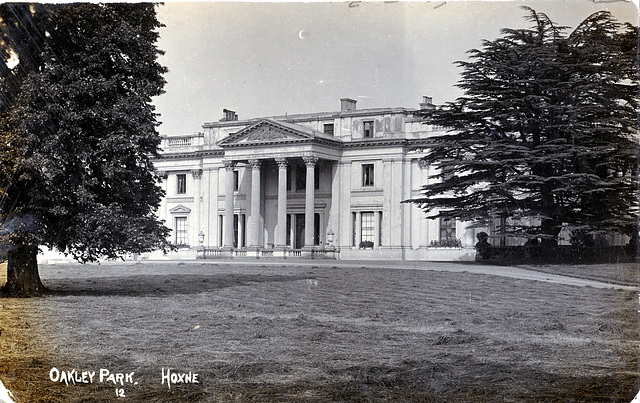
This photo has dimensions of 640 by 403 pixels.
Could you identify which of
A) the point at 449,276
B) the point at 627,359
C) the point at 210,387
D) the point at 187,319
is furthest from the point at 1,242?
the point at 627,359

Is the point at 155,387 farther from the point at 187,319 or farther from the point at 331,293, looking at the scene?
the point at 331,293

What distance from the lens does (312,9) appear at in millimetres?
9797

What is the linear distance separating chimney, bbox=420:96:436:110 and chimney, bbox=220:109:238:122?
3292 mm

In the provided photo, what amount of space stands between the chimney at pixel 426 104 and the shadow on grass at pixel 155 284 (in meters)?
4.19

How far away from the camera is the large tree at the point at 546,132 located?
34.5ft

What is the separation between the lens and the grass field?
25.4 feet

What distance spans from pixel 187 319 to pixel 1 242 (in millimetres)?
3766

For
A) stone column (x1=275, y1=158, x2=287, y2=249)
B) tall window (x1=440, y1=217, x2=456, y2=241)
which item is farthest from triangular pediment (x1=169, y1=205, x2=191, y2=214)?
tall window (x1=440, y1=217, x2=456, y2=241)

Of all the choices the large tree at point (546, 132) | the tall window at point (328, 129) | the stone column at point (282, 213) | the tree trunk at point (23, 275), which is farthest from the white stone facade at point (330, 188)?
the tree trunk at point (23, 275)

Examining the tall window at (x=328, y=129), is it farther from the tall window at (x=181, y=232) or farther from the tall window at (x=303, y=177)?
the tall window at (x=181, y=232)

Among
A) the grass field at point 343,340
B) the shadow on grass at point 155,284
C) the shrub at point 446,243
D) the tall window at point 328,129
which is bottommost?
the grass field at point 343,340

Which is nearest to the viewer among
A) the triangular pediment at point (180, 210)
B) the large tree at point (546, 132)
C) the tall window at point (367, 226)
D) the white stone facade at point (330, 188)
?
the large tree at point (546, 132)

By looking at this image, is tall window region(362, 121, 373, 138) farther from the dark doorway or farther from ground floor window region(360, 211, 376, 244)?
the dark doorway

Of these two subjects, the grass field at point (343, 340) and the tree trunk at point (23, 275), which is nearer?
the grass field at point (343, 340)
